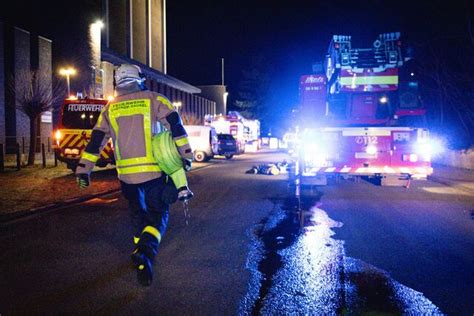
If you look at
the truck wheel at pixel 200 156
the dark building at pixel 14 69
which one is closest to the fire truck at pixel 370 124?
the truck wheel at pixel 200 156

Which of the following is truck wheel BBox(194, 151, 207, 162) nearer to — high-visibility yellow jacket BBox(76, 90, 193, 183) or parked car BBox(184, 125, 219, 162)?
parked car BBox(184, 125, 219, 162)

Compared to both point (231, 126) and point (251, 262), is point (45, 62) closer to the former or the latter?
point (231, 126)

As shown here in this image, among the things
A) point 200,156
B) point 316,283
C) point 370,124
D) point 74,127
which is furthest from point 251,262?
point 200,156

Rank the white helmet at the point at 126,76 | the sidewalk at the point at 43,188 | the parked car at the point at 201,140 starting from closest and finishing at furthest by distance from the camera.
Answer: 1. the white helmet at the point at 126,76
2. the sidewalk at the point at 43,188
3. the parked car at the point at 201,140

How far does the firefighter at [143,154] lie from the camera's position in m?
4.44

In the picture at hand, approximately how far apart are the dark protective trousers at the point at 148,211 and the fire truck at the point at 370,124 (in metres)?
7.10

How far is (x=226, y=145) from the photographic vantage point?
31.2 m

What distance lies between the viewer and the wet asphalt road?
168 inches

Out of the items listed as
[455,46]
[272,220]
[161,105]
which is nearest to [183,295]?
[161,105]

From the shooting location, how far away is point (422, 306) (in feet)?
13.6

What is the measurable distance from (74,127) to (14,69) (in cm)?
1250

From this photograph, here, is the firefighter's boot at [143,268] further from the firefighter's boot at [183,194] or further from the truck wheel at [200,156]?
the truck wheel at [200,156]

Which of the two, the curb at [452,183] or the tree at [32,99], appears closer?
the curb at [452,183]

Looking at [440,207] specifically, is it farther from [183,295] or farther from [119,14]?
[119,14]
